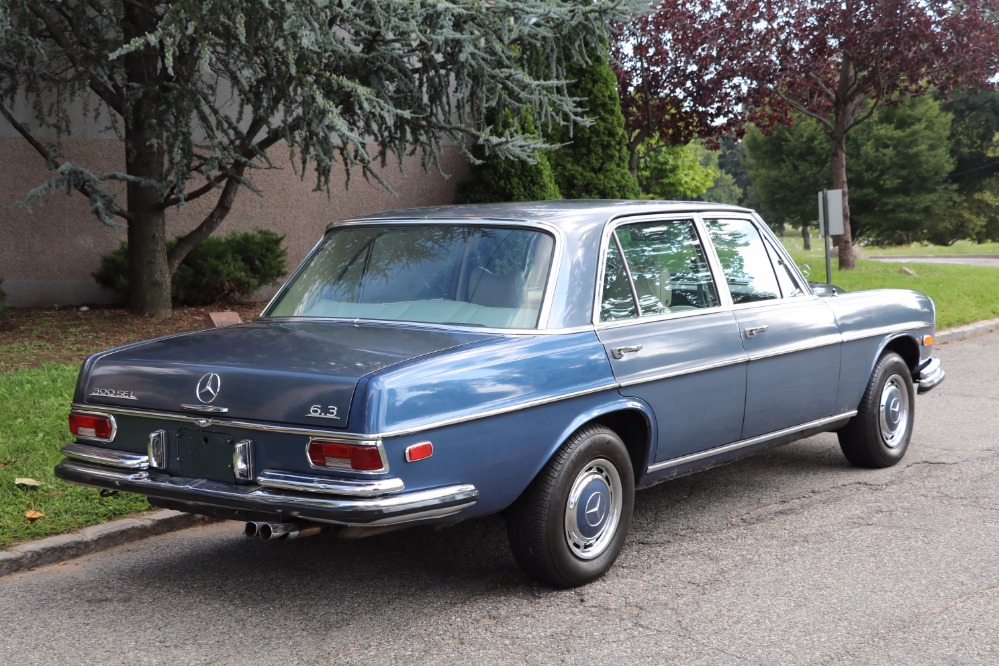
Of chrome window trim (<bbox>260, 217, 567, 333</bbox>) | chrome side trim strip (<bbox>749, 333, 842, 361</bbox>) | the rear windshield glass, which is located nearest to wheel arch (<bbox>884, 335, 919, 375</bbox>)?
chrome side trim strip (<bbox>749, 333, 842, 361</bbox>)

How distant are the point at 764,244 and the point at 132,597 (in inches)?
147

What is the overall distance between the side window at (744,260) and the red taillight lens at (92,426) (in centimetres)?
308

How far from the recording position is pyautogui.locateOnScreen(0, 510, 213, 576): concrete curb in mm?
5172

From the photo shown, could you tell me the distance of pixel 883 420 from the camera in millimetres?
6828

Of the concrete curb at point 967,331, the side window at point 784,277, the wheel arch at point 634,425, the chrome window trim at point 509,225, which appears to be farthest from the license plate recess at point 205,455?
the concrete curb at point 967,331

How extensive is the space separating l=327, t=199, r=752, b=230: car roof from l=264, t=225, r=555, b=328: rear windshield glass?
0.27 ft

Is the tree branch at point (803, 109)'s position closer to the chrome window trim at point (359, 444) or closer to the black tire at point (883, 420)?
the black tire at point (883, 420)

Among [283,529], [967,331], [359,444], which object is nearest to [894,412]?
[359,444]

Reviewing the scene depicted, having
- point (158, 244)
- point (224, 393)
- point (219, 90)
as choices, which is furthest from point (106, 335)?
point (224, 393)

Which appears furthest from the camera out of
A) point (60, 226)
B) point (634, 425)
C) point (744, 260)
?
point (60, 226)

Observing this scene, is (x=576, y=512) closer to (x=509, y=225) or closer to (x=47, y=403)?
(x=509, y=225)

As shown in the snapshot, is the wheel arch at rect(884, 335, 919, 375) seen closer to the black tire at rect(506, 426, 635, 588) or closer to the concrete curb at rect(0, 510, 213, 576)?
the black tire at rect(506, 426, 635, 588)

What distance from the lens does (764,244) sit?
6.20m

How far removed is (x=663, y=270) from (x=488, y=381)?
1.50 meters
